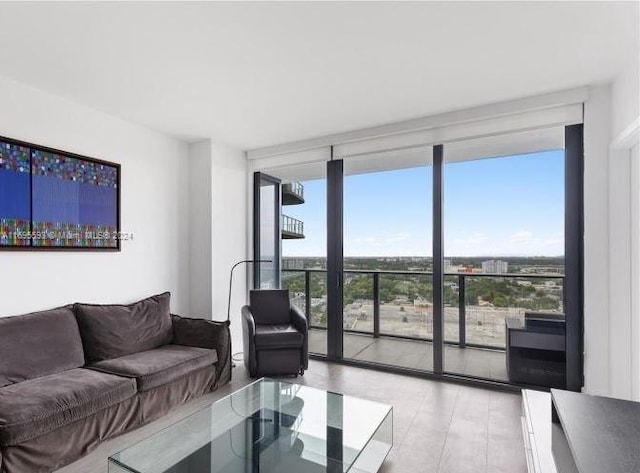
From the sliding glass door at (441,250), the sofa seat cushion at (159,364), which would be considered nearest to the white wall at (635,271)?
the sliding glass door at (441,250)

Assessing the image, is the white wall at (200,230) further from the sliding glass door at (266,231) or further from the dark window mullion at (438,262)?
the dark window mullion at (438,262)

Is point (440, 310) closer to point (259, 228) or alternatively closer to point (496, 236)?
point (496, 236)

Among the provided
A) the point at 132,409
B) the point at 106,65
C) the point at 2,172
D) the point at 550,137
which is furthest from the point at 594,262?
the point at 2,172

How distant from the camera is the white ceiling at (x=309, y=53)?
76.3 inches

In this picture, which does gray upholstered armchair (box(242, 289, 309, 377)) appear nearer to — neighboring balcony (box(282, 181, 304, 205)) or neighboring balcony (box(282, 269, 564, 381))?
neighboring balcony (box(282, 269, 564, 381))

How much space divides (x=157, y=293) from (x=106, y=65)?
2.29 meters

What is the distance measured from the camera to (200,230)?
414cm

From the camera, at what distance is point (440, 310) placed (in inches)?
137

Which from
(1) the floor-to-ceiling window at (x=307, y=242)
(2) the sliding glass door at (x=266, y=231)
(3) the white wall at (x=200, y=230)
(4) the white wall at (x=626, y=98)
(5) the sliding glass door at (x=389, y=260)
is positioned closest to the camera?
(4) the white wall at (x=626, y=98)

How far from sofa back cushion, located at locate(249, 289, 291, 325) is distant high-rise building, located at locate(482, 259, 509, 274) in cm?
215

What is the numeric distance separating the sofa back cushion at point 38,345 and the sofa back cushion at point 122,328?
9 cm

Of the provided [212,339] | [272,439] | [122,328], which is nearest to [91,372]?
[122,328]

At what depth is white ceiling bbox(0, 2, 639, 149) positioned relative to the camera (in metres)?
1.94

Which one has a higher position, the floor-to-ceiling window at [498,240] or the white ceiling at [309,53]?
the white ceiling at [309,53]
